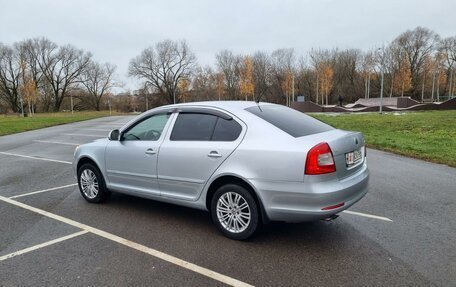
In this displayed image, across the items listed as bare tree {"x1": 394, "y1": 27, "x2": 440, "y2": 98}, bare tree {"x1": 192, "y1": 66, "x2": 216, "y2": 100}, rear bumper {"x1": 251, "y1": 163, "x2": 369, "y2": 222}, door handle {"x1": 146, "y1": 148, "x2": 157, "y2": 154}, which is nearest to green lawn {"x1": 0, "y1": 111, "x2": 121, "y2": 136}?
door handle {"x1": 146, "y1": 148, "x2": 157, "y2": 154}

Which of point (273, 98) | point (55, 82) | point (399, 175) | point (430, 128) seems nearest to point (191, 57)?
point (273, 98)

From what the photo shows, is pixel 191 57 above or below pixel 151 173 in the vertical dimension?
above

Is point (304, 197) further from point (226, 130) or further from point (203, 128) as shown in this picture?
point (203, 128)

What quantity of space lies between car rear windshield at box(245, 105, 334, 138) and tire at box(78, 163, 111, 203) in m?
2.79

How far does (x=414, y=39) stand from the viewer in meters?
70.6

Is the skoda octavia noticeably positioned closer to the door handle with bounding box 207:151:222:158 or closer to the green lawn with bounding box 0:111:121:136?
the door handle with bounding box 207:151:222:158

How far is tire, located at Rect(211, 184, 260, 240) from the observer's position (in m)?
3.72

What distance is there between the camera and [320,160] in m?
3.40

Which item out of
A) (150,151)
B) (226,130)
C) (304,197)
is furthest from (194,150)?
(304,197)

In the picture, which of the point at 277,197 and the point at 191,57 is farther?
the point at 191,57

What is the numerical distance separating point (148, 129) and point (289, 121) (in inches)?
80.4

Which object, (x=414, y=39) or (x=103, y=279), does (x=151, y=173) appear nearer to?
(x=103, y=279)

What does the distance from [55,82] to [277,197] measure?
297 ft

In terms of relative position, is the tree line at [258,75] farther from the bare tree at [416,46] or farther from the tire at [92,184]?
the tire at [92,184]
